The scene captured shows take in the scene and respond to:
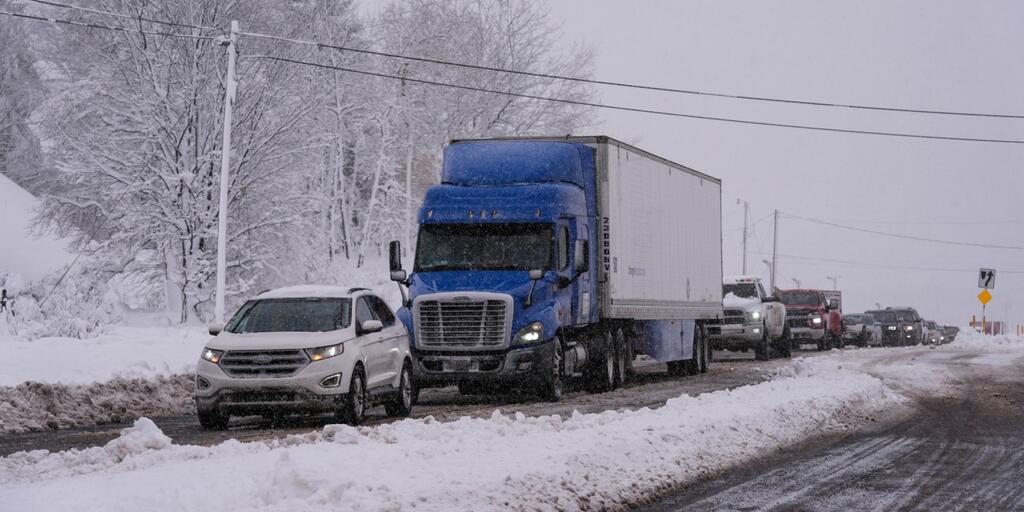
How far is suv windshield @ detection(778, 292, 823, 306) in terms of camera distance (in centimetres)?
5078

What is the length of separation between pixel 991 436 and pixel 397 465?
9.06 metres

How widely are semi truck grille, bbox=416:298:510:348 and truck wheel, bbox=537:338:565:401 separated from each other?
938 millimetres

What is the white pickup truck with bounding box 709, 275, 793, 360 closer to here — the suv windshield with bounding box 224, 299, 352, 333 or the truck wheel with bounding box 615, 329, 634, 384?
the truck wheel with bounding box 615, 329, 634, 384

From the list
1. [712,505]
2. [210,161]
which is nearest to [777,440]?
[712,505]

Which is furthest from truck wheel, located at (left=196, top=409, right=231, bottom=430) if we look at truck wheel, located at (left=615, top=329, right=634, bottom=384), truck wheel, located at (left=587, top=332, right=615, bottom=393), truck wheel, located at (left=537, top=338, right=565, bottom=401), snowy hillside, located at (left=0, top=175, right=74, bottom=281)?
snowy hillside, located at (left=0, top=175, right=74, bottom=281)

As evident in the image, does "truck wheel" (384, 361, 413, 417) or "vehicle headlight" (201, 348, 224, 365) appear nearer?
"vehicle headlight" (201, 348, 224, 365)

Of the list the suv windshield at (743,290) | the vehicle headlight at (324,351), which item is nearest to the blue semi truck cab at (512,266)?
the vehicle headlight at (324,351)

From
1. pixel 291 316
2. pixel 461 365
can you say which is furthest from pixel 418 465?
pixel 461 365

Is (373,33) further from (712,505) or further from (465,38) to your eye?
(712,505)

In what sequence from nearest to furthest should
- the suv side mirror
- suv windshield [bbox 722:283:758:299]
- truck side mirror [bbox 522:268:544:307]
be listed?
the suv side mirror → truck side mirror [bbox 522:268:544:307] → suv windshield [bbox 722:283:758:299]

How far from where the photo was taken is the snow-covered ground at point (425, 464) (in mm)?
8469

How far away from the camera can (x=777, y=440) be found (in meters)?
15.0

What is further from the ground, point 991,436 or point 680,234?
point 680,234

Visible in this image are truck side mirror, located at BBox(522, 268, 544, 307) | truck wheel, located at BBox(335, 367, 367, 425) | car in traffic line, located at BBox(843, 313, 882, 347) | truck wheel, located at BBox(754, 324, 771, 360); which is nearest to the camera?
truck wheel, located at BBox(335, 367, 367, 425)
